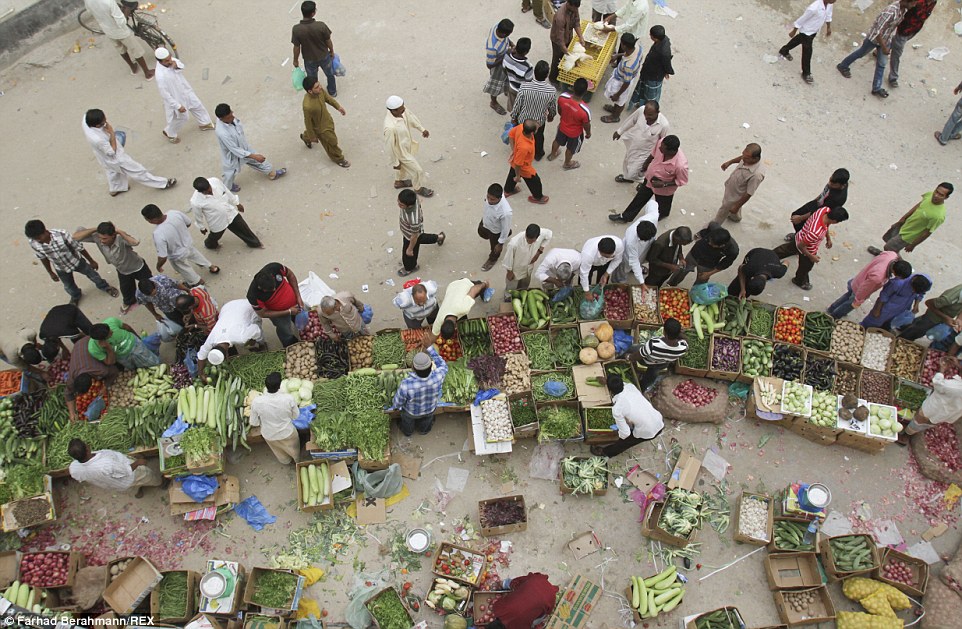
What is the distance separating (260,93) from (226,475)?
704cm

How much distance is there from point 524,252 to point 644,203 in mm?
2451

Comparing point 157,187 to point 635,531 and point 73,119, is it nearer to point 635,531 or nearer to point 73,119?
point 73,119

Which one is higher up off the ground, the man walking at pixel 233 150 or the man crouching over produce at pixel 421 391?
the man walking at pixel 233 150

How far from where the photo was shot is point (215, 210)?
793cm

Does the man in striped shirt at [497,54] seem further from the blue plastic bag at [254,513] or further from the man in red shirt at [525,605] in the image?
the man in red shirt at [525,605]

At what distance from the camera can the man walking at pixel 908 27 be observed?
408 inches

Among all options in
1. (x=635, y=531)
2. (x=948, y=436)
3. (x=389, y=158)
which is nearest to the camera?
(x=635, y=531)

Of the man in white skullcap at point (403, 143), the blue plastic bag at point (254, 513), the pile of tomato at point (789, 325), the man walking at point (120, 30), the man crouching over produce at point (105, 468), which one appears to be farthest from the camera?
the man walking at point (120, 30)

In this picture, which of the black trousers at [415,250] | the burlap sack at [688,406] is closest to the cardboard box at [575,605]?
the burlap sack at [688,406]

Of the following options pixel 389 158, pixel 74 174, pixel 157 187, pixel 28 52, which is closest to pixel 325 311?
pixel 389 158

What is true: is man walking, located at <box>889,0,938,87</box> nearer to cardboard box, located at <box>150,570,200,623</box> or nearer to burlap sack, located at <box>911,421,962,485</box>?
burlap sack, located at <box>911,421,962,485</box>

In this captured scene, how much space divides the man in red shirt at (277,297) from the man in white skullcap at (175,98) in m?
4.42

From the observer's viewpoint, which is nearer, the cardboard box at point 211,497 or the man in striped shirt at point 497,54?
the cardboard box at point 211,497

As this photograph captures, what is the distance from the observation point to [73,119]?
34.2ft
